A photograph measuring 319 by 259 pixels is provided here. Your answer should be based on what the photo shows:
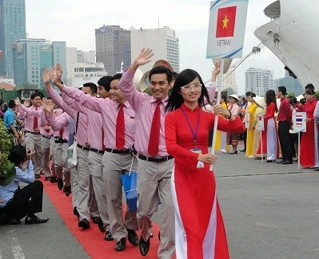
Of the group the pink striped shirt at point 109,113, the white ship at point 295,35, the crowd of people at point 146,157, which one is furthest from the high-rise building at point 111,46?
the pink striped shirt at point 109,113

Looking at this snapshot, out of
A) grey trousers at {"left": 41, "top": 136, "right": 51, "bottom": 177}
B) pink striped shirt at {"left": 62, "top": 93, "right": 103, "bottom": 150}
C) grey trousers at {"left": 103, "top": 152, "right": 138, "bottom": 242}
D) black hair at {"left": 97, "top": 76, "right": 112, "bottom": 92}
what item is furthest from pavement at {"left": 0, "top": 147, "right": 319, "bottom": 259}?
grey trousers at {"left": 41, "top": 136, "right": 51, "bottom": 177}

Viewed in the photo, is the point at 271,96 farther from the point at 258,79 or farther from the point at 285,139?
the point at 258,79

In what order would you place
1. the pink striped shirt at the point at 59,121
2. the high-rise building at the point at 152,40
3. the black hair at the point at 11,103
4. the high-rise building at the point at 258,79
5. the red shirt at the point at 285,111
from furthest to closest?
the high-rise building at the point at 258,79, the high-rise building at the point at 152,40, the black hair at the point at 11,103, the red shirt at the point at 285,111, the pink striped shirt at the point at 59,121

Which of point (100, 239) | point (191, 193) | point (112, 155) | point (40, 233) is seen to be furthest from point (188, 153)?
point (40, 233)

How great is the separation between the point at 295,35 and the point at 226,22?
24.6 m

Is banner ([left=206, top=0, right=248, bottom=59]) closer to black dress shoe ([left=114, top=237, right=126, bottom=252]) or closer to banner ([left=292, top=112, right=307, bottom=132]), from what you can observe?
black dress shoe ([left=114, top=237, right=126, bottom=252])

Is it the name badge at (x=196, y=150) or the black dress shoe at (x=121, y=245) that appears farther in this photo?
the black dress shoe at (x=121, y=245)

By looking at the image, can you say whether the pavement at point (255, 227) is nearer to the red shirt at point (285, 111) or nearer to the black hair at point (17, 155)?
the black hair at point (17, 155)

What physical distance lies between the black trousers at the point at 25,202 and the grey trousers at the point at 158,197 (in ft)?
8.47

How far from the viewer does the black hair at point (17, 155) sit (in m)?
7.74

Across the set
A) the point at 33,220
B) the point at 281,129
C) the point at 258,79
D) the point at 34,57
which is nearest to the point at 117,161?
the point at 33,220

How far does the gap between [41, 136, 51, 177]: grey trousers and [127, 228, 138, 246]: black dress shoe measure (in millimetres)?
6733

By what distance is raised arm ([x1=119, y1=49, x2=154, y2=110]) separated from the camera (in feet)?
17.9

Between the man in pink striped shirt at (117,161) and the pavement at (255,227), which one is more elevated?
the man in pink striped shirt at (117,161)
